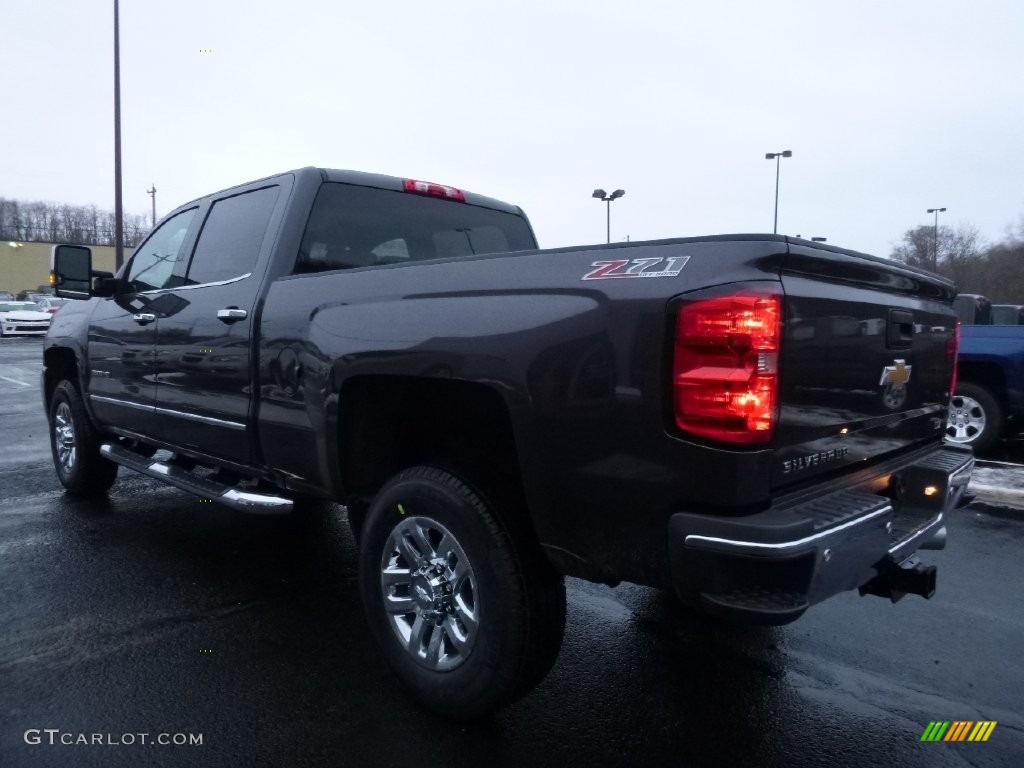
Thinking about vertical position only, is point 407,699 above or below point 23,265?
below

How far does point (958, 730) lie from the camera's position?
266 cm

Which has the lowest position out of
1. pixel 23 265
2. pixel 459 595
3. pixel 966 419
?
pixel 459 595

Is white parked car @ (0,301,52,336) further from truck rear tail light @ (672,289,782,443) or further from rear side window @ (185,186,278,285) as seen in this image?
truck rear tail light @ (672,289,782,443)

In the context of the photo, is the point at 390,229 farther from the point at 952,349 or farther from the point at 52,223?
the point at 52,223

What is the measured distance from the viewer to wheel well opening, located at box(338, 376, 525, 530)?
8.93 feet

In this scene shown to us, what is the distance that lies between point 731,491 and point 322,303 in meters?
1.87

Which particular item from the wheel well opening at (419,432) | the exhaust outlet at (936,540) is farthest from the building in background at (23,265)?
the exhaust outlet at (936,540)

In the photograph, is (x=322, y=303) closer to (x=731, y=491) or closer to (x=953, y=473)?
(x=731, y=491)

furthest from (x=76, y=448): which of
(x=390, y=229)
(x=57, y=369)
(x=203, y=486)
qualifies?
(x=390, y=229)

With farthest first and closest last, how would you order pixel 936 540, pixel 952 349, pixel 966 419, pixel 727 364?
1. pixel 966 419
2. pixel 952 349
3. pixel 936 540
4. pixel 727 364

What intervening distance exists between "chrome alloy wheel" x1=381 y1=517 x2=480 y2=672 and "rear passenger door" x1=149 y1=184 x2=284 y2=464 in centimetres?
118

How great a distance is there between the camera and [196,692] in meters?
2.89

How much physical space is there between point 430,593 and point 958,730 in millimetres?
1917

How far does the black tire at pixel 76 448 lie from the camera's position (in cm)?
551
